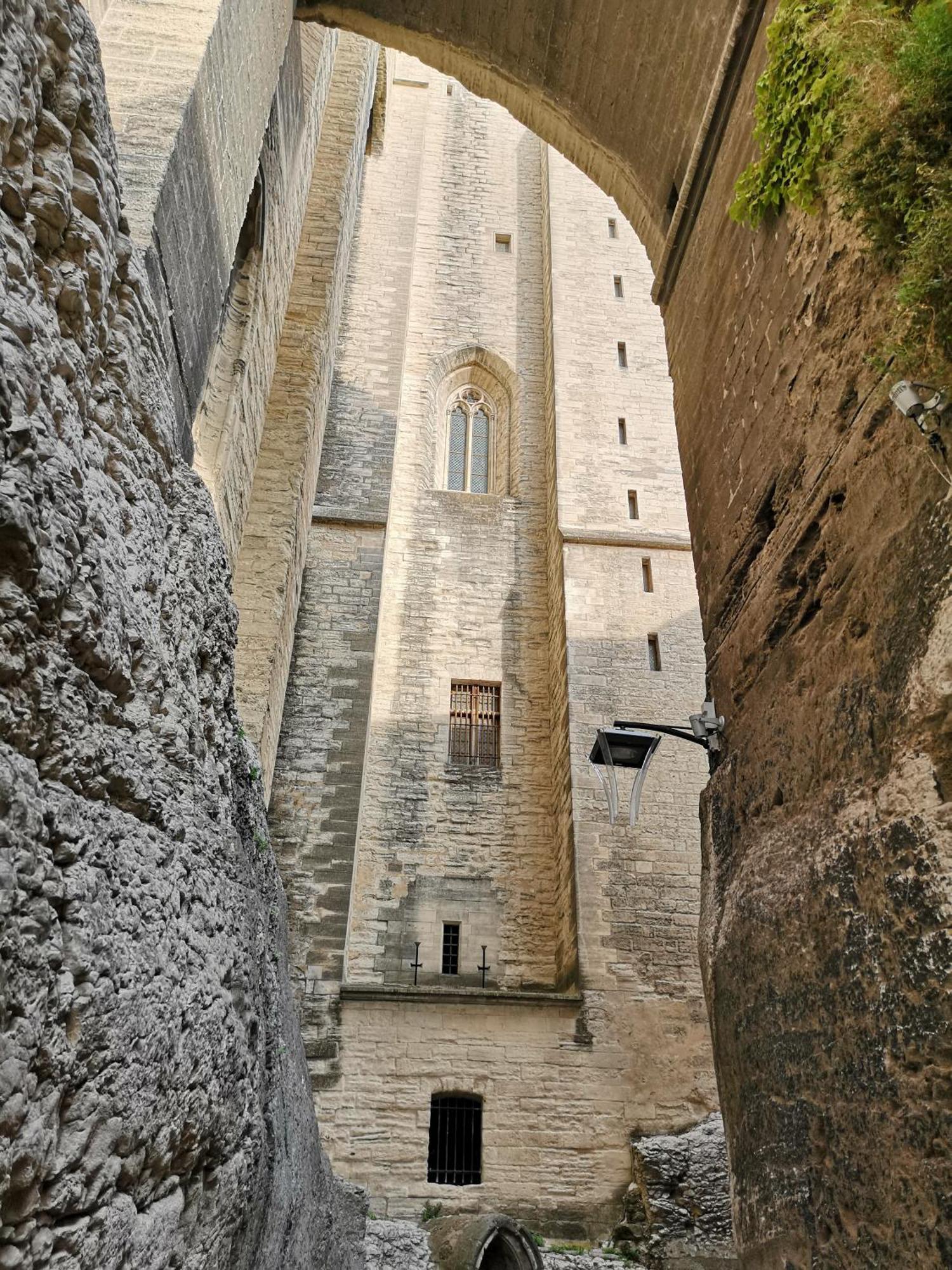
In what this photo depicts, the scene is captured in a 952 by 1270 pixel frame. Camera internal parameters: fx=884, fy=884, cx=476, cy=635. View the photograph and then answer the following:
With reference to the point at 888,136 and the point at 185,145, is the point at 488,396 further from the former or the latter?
the point at 888,136

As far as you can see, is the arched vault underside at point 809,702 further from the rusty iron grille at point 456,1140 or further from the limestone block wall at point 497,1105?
the rusty iron grille at point 456,1140

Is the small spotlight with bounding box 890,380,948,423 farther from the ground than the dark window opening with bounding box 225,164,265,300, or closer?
closer

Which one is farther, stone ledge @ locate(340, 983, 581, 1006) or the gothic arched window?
the gothic arched window

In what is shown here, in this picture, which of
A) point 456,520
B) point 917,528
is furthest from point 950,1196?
point 456,520

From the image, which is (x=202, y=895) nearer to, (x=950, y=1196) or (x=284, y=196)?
(x=950, y=1196)

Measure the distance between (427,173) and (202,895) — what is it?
732 inches

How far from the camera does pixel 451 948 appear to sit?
10.3m

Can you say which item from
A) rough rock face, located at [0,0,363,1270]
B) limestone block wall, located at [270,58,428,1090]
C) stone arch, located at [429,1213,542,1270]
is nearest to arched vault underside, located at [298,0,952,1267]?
rough rock face, located at [0,0,363,1270]

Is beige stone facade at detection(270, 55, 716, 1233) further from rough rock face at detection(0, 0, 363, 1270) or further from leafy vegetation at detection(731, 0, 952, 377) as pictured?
leafy vegetation at detection(731, 0, 952, 377)

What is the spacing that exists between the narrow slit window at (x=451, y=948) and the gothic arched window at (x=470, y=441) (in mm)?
7145

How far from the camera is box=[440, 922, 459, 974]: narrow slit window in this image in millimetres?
10133

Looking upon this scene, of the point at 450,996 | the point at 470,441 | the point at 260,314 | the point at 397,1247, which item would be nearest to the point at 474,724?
the point at 450,996

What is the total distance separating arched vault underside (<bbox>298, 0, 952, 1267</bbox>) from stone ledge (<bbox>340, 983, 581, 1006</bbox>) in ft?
19.3

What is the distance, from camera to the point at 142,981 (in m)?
1.58
